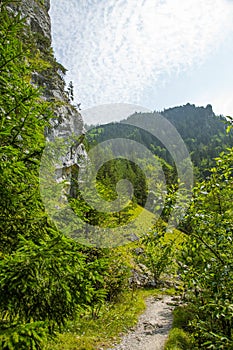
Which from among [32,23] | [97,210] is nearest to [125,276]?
[97,210]

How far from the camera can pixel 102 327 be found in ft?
36.3

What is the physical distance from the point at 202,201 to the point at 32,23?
4512 centimetres

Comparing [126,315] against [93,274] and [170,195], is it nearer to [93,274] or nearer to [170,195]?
[93,274]

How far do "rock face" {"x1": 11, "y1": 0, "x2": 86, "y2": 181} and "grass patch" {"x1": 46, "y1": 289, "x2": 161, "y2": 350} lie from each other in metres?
20.7

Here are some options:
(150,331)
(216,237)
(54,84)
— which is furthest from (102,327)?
(54,84)

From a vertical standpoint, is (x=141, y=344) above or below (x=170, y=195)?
below

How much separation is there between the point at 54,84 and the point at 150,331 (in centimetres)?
3429

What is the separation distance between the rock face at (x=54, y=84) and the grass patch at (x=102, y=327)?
20689mm

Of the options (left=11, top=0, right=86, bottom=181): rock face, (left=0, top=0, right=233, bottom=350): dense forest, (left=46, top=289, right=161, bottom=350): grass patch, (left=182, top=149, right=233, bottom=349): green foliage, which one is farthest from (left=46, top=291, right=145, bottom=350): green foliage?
(left=11, top=0, right=86, bottom=181): rock face

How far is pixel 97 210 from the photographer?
13836 mm

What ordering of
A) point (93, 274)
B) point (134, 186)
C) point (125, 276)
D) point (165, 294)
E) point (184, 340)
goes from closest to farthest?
point (93, 274)
point (184, 340)
point (125, 276)
point (165, 294)
point (134, 186)

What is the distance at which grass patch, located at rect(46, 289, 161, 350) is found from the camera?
28.0 feet

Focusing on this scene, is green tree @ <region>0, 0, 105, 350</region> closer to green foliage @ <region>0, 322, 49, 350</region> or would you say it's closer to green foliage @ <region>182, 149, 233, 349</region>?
green foliage @ <region>0, 322, 49, 350</region>

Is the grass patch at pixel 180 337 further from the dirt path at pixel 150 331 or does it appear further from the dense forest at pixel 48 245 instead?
the dense forest at pixel 48 245
